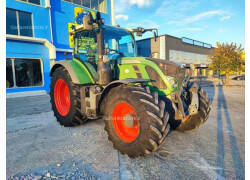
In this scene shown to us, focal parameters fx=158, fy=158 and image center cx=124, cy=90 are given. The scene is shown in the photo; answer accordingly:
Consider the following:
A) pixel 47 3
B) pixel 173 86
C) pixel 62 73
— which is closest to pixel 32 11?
pixel 47 3

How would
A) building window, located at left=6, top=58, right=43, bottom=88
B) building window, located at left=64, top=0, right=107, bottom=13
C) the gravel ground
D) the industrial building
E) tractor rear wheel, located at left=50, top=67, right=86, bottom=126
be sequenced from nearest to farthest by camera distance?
the gravel ground → tractor rear wheel, located at left=50, top=67, right=86, bottom=126 → building window, located at left=6, top=58, right=43, bottom=88 → building window, located at left=64, top=0, right=107, bottom=13 → the industrial building

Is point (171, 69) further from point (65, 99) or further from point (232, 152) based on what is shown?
point (65, 99)

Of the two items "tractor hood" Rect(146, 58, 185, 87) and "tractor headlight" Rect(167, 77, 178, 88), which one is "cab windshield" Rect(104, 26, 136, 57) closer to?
"tractor hood" Rect(146, 58, 185, 87)

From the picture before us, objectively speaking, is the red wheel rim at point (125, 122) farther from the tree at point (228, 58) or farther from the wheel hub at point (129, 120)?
the tree at point (228, 58)

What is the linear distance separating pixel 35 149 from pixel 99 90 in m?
1.62

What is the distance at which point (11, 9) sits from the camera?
10.2 metres

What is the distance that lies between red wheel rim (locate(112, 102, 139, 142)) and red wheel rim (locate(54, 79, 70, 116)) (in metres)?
2.25

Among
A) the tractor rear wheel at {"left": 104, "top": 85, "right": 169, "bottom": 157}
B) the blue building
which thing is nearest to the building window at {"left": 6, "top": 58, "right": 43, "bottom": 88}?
the blue building

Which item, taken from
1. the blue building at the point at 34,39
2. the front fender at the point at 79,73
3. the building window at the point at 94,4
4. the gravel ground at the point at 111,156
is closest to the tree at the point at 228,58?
the building window at the point at 94,4

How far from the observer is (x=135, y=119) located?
267 cm

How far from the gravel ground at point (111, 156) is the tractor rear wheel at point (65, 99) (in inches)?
11.2

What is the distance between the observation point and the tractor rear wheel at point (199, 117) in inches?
129

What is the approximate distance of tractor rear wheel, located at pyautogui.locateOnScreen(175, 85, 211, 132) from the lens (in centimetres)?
327

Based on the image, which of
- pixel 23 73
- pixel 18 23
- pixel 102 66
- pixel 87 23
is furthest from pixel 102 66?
pixel 18 23
